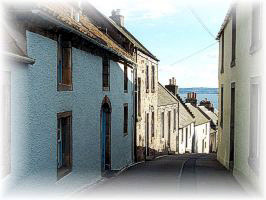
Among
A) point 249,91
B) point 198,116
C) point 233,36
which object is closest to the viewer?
point 249,91

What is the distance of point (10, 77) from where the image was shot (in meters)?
7.02

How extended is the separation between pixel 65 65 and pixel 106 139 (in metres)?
5.66

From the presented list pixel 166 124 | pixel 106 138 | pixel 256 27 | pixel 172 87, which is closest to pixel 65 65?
pixel 256 27

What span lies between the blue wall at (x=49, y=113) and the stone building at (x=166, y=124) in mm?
13409

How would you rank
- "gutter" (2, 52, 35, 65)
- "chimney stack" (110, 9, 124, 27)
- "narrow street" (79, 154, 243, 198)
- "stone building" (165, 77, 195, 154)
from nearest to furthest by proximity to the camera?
"gutter" (2, 52, 35, 65)
"narrow street" (79, 154, 243, 198)
"chimney stack" (110, 9, 124, 27)
"stone building" (165, 77, 195, 154)

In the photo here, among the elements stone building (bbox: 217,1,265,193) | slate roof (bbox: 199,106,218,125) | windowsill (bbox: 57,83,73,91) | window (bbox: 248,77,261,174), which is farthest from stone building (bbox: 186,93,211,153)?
windowsill (bbox: 57,83,73,91)

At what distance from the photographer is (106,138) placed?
15.2 meters

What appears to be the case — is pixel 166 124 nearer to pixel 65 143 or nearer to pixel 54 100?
pixel 65 143

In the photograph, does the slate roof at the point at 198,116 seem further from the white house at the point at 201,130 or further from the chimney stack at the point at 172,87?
the chimney stack at the point at 172,87

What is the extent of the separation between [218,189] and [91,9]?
33.9 feet

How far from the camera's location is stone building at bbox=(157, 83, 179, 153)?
88.8 ft

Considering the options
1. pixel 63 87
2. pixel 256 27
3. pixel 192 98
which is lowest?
pixel 192 98

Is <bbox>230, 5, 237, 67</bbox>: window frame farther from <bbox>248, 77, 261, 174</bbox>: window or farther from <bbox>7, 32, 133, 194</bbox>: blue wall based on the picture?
<bbox>7, 32, 133, 194</bbox>: blue wall

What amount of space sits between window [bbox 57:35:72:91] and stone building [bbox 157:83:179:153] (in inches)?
622
